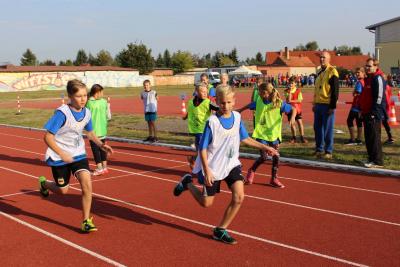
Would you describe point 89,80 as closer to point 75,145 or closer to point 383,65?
point 383,65

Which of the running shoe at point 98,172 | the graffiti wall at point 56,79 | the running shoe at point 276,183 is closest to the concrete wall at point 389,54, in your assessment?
the graffiti wall at point 56,79

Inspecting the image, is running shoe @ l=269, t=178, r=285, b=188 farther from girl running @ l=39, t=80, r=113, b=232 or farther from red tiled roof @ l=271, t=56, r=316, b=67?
red tiled roof @ l=271, t=56, r=316, b=67

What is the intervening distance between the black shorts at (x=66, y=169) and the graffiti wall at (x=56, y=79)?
53388mm

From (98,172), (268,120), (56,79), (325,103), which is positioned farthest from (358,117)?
(56,79)

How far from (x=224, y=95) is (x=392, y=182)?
458 cm

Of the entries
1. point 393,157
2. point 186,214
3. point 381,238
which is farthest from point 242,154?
point 381,238

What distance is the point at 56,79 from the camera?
6512cm

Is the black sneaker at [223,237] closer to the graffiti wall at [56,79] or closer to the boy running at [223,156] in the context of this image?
the boy running at [223,156]

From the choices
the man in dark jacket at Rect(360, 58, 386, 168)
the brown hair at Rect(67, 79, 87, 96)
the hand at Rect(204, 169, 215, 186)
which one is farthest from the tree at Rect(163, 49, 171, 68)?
the hand at Rect(204, 169, 215, 186)

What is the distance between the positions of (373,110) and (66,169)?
6.15 metres

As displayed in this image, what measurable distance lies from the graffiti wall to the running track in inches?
2041

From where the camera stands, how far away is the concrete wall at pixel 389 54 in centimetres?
6125

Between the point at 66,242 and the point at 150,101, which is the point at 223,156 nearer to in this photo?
the point at 66,242

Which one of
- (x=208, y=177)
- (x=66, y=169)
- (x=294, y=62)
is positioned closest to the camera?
(x=208, y=177)
